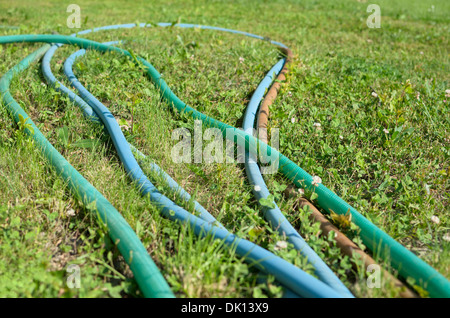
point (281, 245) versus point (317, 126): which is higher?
point (317, 126)

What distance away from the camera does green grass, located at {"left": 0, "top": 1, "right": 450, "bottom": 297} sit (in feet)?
5.57

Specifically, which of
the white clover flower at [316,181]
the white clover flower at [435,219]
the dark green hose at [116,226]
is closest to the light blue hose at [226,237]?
the dark green hose at [116,226]

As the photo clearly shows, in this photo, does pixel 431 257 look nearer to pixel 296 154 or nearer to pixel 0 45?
pixel 296 154

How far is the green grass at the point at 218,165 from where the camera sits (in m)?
1.70

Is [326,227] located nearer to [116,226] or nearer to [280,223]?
[280,223]

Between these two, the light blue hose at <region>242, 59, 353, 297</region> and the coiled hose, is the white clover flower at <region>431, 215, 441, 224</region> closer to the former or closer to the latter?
the light blue hose at <region>242, 59, 353, 297</region>

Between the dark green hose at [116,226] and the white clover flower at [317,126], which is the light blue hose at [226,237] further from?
the white clover flower at [317,126]

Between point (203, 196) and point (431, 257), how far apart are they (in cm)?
121

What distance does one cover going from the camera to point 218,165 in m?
2.38

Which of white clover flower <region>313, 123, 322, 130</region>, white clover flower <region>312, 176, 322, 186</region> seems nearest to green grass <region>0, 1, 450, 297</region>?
white clover flower <region>313, 123, 322, 130</region>

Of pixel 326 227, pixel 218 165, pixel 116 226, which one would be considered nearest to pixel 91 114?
pixel 218 165

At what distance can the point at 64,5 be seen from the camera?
23.8 ft

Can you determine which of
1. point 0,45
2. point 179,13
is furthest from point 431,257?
point 179,13
